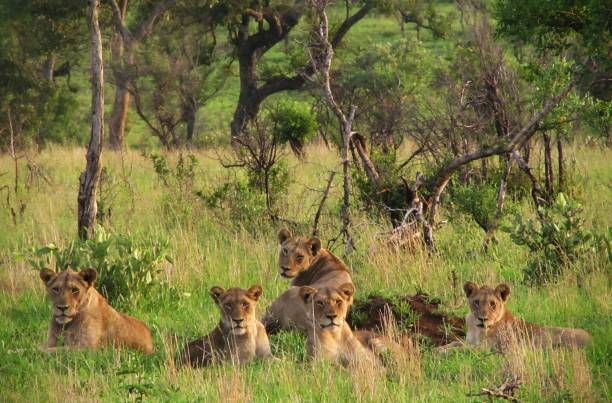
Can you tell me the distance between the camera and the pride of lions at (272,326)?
22.9 ft

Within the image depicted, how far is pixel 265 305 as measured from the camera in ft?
29.5

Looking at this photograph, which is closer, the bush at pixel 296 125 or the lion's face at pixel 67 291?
the lion's face at pixel 67 291

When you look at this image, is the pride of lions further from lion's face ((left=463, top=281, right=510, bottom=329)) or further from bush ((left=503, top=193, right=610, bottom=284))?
bush ((left=503, top=193, right=610, bottom=284))

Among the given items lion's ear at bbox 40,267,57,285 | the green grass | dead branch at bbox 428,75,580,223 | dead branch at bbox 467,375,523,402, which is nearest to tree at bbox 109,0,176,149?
the green grass

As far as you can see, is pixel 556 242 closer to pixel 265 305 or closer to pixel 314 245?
pixel 314 245

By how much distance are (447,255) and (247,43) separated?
61.2 ft

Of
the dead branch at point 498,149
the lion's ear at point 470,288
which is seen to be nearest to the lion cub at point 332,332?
the lion's ear at point 470,288

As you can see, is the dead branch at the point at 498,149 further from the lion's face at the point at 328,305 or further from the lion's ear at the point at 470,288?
the lion's face at the point at 328,305

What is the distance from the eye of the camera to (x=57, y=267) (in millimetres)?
9414

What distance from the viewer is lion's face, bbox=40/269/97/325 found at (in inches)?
296

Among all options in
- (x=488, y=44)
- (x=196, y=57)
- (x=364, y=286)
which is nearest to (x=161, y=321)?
(x=364, y=286)

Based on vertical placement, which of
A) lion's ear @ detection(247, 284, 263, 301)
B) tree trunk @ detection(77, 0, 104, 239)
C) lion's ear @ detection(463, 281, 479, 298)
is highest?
tree trunk @ detection(77, 0, 104, 239)

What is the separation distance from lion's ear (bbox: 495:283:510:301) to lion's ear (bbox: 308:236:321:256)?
6.20 feet

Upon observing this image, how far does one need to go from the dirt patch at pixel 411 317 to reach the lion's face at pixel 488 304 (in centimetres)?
34
